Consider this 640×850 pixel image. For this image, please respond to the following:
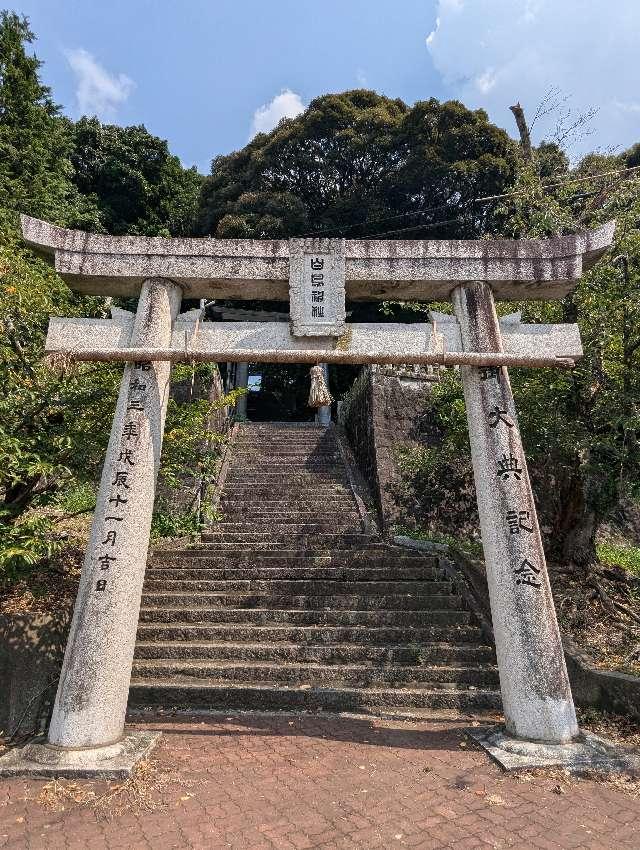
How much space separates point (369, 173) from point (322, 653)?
2008 centimetres

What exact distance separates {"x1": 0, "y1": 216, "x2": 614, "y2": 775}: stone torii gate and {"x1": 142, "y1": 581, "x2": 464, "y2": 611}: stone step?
2.81 m

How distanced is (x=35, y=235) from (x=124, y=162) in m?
21.6

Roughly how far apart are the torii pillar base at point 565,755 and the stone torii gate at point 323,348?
0.31 feet

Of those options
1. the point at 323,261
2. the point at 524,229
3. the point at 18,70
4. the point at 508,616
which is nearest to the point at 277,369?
the point at 18,70

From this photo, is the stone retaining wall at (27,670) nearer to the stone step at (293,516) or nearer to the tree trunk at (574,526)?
the stone step at (293,516)

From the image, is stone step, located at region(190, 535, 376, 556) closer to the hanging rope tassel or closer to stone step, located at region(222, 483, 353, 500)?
stone step, located at region(222, 483, 353, 500)

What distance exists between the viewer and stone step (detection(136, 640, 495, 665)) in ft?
21.7

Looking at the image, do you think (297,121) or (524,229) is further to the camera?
(297,121)

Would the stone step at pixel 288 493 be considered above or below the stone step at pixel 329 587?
above

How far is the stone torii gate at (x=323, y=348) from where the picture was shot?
182 inches

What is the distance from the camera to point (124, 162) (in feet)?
77.8

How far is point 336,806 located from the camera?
382cm

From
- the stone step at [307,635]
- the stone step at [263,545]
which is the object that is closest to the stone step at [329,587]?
the stone step at [307,635]

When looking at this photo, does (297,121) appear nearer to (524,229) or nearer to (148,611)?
(524,229)
